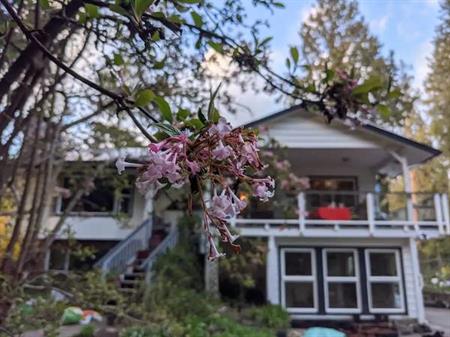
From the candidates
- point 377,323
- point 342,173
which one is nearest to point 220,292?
point 377,323

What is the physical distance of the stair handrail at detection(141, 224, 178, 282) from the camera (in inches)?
440

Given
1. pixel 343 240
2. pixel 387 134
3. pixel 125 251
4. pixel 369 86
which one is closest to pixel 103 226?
pixel 125 251

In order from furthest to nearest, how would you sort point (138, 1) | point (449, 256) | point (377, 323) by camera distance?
1. point (449, 256)
2. point (377, 323)
3. point (138, 1)

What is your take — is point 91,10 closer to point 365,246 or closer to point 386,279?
point 365,246

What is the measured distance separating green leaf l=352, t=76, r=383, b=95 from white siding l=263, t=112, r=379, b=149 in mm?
9940

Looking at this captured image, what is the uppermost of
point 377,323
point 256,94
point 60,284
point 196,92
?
point 256,94

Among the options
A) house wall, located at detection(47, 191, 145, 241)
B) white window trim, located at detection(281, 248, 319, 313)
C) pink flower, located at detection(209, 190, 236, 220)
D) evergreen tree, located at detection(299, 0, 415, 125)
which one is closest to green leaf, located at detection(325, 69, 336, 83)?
pink flower, located at detection(209, 190, 236, 220)

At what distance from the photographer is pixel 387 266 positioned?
39.2ft

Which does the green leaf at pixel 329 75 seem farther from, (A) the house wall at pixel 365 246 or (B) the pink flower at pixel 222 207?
(A) the house wall at pixel 365 246

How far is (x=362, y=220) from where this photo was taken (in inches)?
466

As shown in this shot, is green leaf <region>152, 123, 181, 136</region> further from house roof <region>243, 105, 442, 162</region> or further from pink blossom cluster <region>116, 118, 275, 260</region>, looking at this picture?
house roof <region>243, 105, 442, 162</region>

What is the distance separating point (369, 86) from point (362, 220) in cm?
1005

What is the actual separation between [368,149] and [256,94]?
596 centimetres

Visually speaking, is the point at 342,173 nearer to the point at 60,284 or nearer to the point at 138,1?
the point at 60,284
